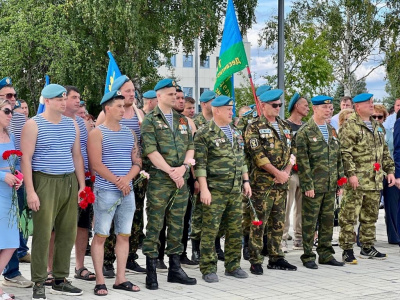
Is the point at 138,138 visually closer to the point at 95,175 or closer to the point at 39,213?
the point at 95,175

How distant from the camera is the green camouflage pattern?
764 centimetres

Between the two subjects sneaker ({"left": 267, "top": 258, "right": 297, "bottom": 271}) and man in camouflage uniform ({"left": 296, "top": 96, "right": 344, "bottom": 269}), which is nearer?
sneaker ({"left": 267, "top": 258, "right": 297, "bottom": 271})

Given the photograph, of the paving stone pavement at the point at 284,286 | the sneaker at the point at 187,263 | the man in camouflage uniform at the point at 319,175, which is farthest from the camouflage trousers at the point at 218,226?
the man in camouflage uniform at the point at 319,175

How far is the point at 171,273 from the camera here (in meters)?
7.95

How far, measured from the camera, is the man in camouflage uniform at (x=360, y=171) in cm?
937

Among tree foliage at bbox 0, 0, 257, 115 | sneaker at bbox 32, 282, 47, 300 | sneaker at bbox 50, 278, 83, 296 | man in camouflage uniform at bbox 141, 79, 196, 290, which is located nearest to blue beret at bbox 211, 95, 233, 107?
man in camouflage uniform at bbox 141, 79, 196, 290

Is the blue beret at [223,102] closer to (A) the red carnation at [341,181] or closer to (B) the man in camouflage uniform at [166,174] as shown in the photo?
(B) the man in camouflage uniform at [166,174]

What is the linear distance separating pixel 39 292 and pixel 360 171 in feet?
15.0

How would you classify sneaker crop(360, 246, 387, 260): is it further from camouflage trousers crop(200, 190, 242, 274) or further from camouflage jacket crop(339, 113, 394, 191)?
camouflage trousers crop(200, 190, 242, 274)

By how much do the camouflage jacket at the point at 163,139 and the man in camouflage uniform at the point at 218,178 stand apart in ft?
1.02

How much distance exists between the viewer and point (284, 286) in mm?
7789

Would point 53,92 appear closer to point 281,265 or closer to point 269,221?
point 269,221

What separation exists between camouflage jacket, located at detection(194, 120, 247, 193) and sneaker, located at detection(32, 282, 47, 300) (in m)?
2.08

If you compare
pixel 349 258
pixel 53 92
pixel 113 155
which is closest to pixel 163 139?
pixel 113 155
